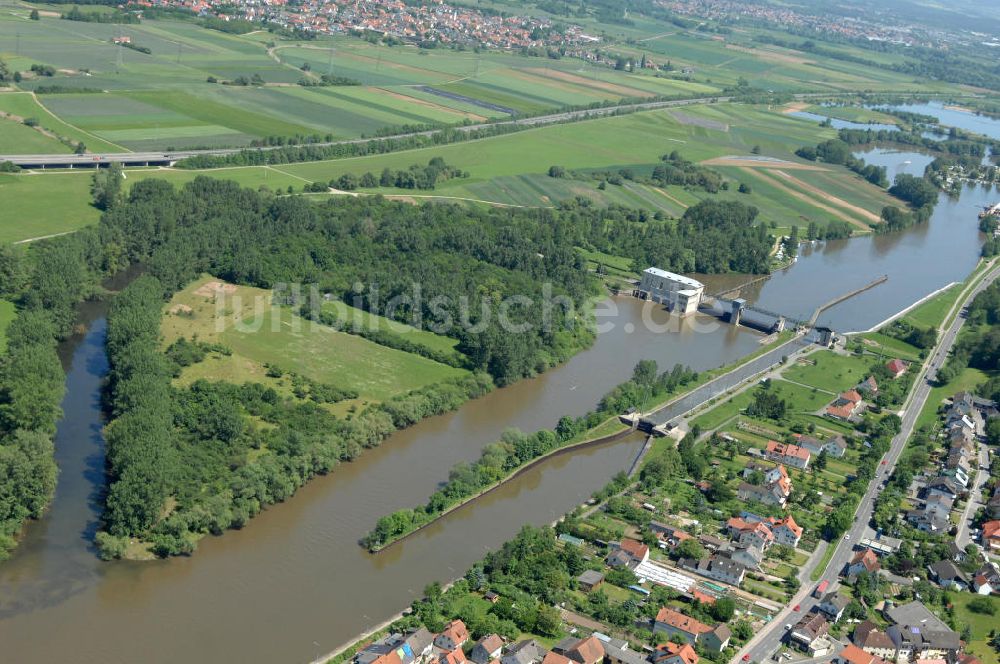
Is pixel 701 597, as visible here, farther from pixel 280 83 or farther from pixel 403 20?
pixel 403 20

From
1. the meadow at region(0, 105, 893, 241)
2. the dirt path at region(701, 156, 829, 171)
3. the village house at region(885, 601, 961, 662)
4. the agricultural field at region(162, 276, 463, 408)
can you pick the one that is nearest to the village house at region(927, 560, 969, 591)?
the village house at region(885, 601, 961, 662)

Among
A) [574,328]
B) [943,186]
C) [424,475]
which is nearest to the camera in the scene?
[424,475]

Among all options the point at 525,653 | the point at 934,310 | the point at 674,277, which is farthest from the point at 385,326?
the point at 934,310

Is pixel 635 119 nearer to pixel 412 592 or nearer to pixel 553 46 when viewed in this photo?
pixel 553 46

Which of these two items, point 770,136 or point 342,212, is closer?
point 342,212

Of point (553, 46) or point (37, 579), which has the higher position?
point (553, 46)

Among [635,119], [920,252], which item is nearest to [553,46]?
[635,119]

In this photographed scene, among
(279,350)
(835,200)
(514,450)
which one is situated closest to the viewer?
(514,450)
